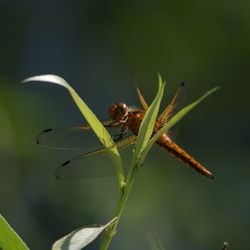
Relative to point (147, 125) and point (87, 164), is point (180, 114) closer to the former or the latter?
point (147, 125)

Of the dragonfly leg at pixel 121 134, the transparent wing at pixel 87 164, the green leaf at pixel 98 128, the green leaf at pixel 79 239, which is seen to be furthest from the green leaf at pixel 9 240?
the dragonfly leg at pixel 121 134

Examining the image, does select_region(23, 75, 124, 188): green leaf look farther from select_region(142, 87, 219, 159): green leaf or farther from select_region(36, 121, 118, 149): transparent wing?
select_region(36, 121, 118, 149): transparent wing

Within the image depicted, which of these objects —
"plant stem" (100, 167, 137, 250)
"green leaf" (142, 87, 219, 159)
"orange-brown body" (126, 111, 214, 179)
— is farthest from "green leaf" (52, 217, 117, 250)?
"orange-brown body" (126, 111, 214, 179)

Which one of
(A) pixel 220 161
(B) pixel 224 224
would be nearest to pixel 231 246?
(B) pixel 224 224

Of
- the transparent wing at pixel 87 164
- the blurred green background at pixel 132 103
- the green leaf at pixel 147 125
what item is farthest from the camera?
the blurred green background at pixel 132 103

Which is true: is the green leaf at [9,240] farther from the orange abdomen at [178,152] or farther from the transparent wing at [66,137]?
the orange abdomen at [178,152]

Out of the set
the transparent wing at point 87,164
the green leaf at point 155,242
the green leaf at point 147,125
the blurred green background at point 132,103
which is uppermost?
the green leaf at point 147,125
